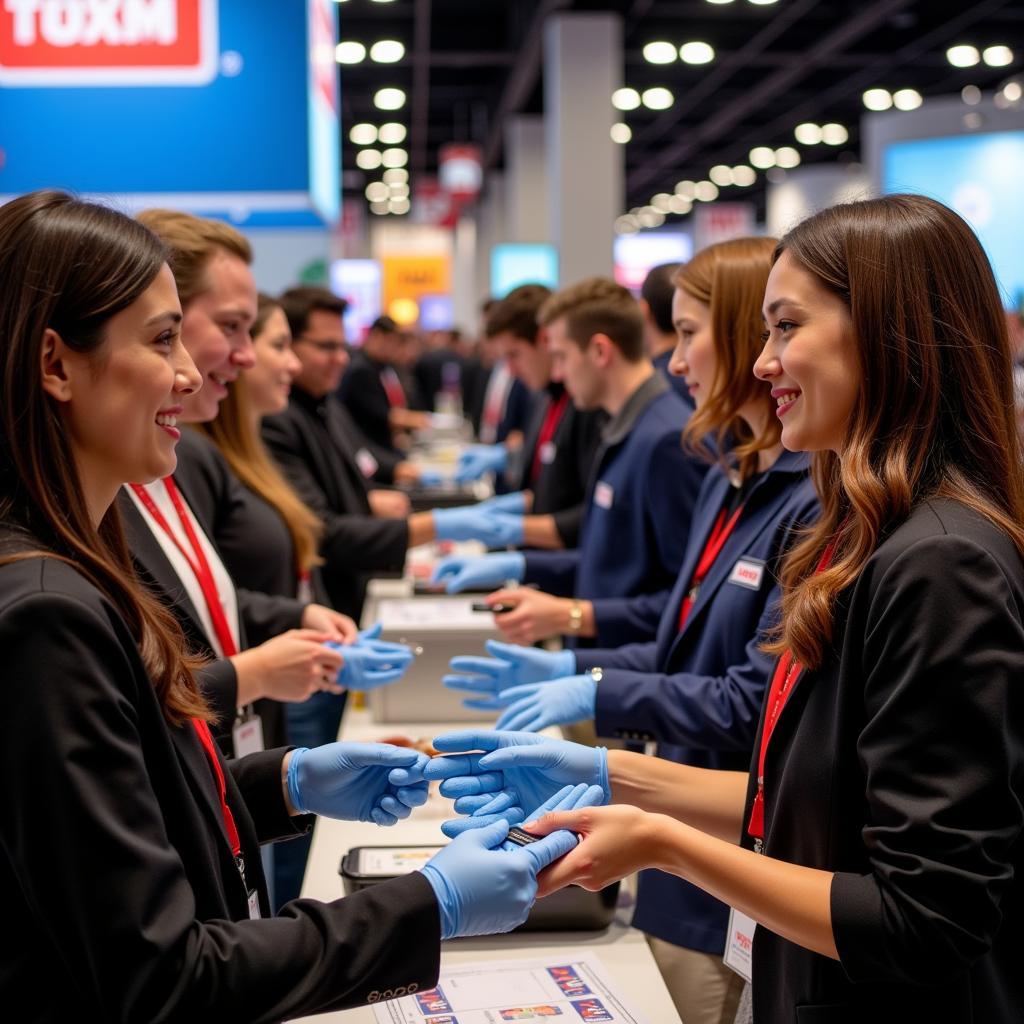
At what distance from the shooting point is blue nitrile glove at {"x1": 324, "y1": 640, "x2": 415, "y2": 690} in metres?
2.48

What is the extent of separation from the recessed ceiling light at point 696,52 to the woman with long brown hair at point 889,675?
37.1ft

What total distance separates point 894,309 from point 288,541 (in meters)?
1.86

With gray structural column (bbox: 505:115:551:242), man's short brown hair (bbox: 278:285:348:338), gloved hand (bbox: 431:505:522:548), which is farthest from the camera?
gray structural column (bbox: 505:115:551:242)

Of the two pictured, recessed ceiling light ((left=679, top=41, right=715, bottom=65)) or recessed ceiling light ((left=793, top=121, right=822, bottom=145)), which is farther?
recessed ceiling light ((left=793, top=121, right=822, bottom=145))

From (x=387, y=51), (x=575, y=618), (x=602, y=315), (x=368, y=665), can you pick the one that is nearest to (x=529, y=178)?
(x=387, y=51)

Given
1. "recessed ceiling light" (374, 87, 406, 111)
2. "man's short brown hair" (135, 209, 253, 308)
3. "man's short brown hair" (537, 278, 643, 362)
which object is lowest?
"man's short brown hair" (537, 278, 643, 362)

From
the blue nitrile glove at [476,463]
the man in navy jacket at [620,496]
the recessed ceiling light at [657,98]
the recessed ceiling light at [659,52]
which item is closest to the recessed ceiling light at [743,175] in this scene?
the recessed ceiling light at [657,98]

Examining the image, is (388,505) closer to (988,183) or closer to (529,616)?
(529,616)

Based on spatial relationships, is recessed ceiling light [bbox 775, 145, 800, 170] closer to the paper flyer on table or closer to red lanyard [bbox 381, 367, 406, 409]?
red lanyard [bbox 381, 367, 406, 409]

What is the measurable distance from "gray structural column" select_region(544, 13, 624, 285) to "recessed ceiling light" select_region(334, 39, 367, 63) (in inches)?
152

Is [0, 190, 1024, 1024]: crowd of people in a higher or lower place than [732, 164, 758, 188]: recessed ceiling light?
lower

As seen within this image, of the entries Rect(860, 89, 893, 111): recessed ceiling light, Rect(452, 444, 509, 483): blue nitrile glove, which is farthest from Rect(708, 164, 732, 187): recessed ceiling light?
Rect(452, 444, 509, 483): blue nitrile glove

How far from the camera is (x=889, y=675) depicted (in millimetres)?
1252

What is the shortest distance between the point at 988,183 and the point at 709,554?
7364 mm
